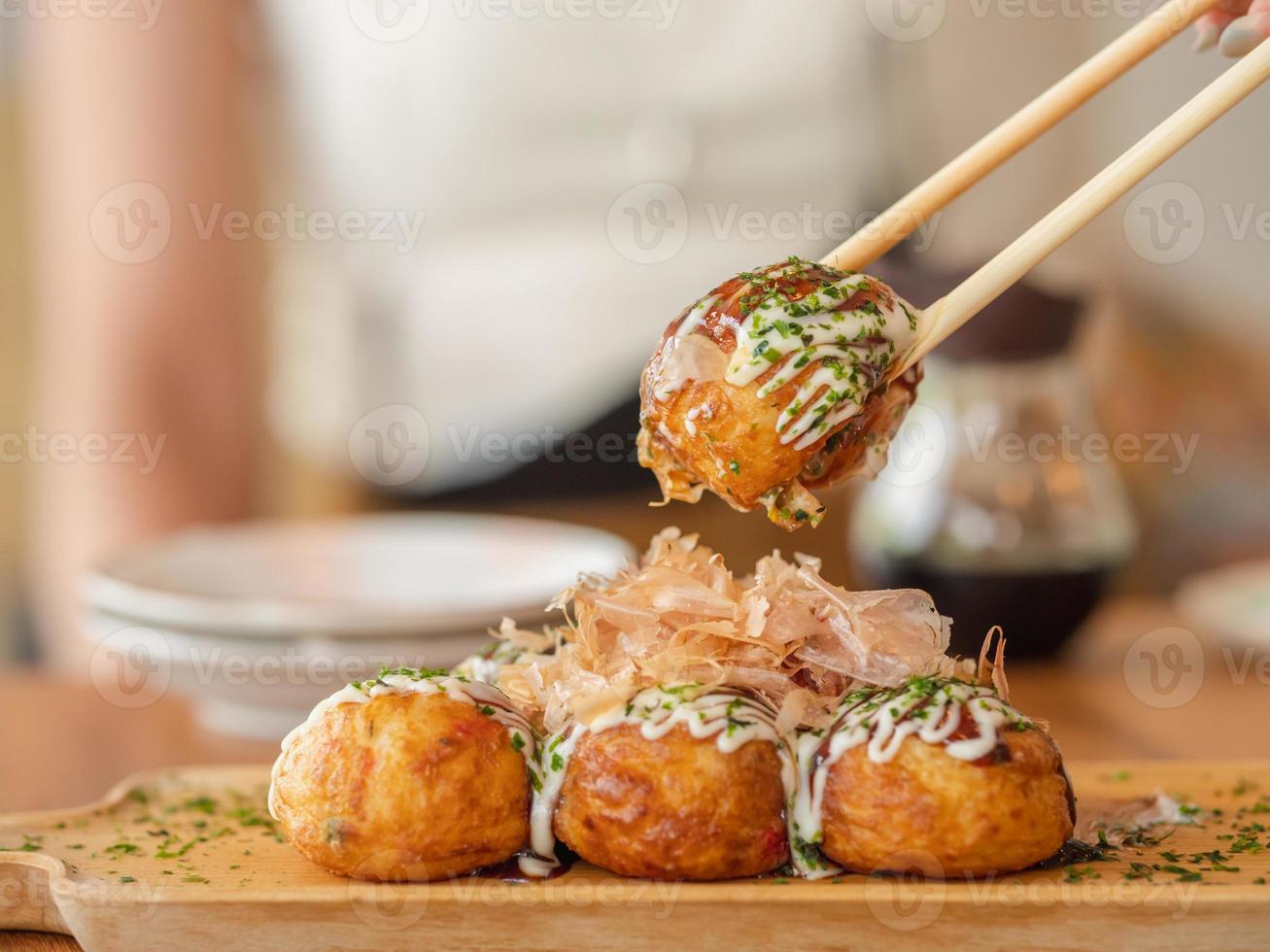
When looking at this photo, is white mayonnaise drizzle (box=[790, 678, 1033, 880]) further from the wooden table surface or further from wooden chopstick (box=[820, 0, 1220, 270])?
the wooden table surface

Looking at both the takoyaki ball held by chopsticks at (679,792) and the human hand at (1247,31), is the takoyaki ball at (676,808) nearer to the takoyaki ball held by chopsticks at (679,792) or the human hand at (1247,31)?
the takoyaki ball held by chopsticks at (679,792)

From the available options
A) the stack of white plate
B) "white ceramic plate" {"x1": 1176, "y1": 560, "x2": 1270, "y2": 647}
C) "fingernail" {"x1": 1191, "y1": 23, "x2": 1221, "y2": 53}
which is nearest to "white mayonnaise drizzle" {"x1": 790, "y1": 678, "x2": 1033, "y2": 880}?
the stack of white plate

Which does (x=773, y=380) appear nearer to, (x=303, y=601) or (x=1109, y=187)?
(x=1109, y=187)

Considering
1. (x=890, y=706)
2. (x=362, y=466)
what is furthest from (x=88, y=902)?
(x=362, y=466)

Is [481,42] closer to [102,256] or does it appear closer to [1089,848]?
[102,256]

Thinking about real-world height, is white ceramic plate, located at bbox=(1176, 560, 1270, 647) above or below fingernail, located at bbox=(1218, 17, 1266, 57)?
below

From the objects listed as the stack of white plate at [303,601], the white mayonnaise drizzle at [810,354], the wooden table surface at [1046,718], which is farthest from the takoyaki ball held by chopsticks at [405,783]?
the wooden table surface at [1046,718]

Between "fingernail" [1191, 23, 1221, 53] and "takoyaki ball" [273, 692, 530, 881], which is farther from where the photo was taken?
"fingernail" [1191, 23, 1221, 53]
